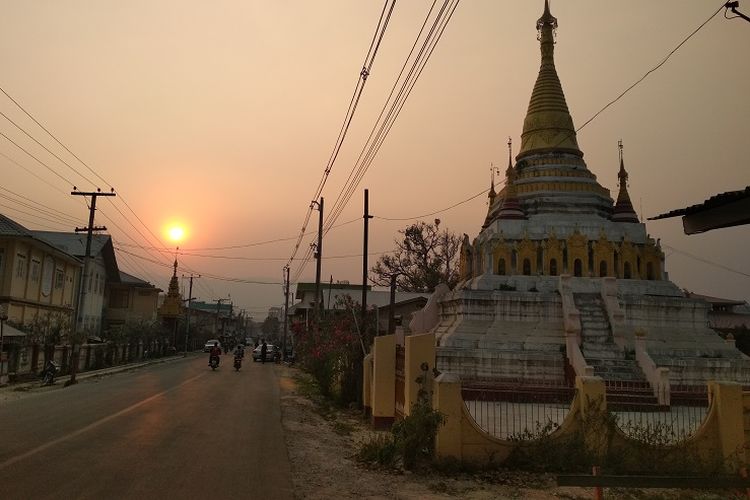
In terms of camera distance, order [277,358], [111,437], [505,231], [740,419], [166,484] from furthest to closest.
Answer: [277,358], [505,231], [111,437], [740,419], [166,484]

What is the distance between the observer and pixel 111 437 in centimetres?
988

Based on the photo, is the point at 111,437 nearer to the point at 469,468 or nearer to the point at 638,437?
the point at 469,468

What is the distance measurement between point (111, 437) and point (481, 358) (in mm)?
13232

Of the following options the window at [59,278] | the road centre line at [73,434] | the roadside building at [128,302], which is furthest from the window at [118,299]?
the road centre line at [73,434]

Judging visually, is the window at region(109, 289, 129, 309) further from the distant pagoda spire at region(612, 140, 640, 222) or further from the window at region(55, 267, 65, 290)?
the distant pagoda spire at region(612, 140, 640, 222)

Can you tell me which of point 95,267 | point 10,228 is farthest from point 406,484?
point 95,267

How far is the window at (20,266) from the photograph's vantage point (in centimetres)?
2645

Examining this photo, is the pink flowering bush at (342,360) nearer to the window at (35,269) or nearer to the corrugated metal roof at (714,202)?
the corrugated metal roof at (714,202)

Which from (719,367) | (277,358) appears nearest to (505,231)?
(719,367)

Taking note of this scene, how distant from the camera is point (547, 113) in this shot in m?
30.2

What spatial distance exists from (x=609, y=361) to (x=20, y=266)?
25.8 meters

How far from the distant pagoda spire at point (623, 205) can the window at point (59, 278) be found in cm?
2975

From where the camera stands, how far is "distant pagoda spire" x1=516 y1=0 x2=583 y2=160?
97.7 ft

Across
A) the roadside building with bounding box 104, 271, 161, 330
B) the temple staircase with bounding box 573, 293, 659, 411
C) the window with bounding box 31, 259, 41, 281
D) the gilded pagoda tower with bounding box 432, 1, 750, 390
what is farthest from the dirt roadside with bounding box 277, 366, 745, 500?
the roadside building with bounding box 104, 271, 161, 330
